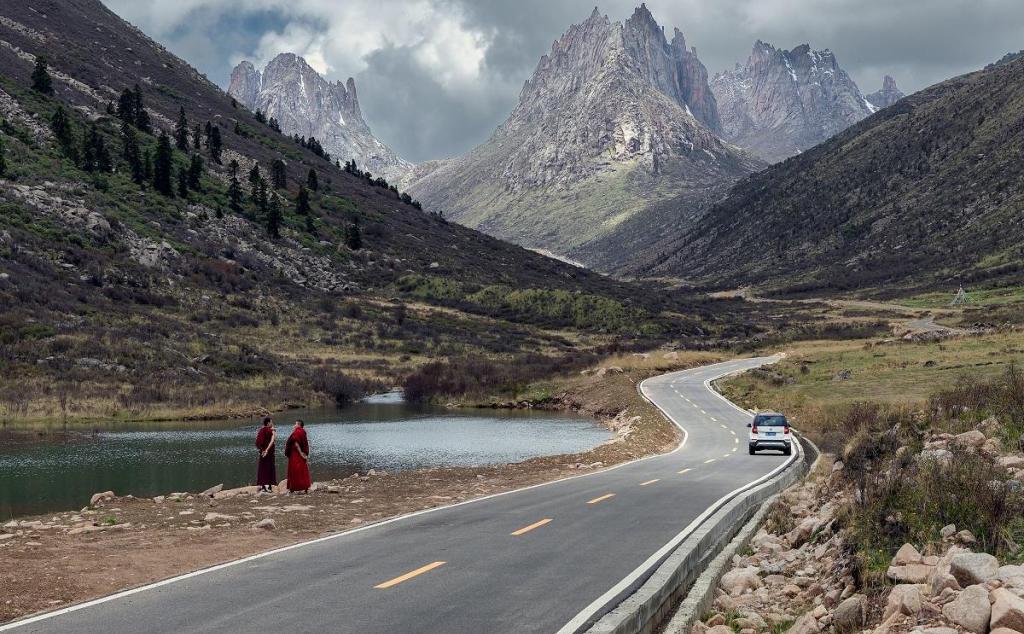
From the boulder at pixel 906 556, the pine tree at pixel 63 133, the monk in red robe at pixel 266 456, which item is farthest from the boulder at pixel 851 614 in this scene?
the pine tree at pixel 63 133

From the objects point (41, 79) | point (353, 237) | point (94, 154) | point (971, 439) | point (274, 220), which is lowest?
point (971, 439)

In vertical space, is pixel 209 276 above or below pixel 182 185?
below

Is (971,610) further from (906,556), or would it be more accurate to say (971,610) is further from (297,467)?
(297,467)

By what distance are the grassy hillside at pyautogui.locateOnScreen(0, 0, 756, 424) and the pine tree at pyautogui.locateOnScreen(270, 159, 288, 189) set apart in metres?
0.80

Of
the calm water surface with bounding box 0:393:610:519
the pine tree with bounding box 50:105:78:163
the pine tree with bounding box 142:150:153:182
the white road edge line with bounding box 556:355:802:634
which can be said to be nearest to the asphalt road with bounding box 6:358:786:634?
the white road edge line with bounding box 556:355:802:634

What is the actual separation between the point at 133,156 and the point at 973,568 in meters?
123

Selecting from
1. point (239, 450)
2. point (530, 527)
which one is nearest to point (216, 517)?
point (530, 527)

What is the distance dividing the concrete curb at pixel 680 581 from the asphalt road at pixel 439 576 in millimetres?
602

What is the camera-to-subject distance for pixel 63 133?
11025 centimetres

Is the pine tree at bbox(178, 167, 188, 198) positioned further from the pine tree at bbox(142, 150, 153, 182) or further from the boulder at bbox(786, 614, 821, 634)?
the boulder at bbox(786, 614, 821, 634)

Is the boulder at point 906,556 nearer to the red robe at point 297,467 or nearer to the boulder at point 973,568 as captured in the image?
the boulder at point 973,568

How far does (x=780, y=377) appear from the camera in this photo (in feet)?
200

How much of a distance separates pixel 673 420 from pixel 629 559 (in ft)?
115

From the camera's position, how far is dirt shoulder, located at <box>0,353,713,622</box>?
12.3 metres
